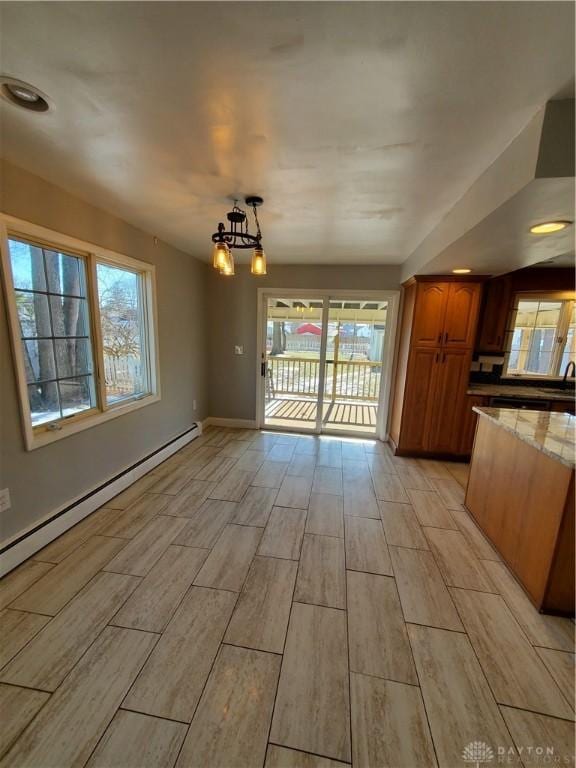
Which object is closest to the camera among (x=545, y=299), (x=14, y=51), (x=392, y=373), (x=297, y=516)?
(x=14, y=51)

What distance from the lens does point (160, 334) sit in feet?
10.4

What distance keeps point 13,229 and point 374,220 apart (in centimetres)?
239

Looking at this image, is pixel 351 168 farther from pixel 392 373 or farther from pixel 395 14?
pixel 392 373

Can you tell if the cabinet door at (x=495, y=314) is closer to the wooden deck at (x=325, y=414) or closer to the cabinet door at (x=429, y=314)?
the cabinet door at (x=429, y=314)

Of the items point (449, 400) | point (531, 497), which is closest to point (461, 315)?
point (449, 400)

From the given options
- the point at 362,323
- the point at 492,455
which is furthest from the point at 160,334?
the point at 492,455

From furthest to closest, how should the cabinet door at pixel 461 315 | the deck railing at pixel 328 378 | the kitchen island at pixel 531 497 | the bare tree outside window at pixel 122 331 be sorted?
the deck railing at pixel 328 378, the cabinet door at pixel 461 315, the bare tree outside window at pixel 122 331, the kitchen island at pixel 531 497

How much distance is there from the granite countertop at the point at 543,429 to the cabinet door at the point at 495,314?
1.56m

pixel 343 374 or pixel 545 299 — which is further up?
pixel 545 299

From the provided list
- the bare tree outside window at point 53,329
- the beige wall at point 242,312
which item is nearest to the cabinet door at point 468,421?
the beige wall at point 242,312

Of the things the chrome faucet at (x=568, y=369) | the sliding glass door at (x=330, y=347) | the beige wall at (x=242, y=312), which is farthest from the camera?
the sliding glass door at (x=330, y=347)

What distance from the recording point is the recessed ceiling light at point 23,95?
111 cm

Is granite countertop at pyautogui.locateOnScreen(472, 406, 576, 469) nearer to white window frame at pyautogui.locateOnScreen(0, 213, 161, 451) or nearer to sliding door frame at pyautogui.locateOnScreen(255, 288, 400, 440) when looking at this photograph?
sliding door frame at pyautogui.locateOnScreen(255, 288, 400, 440)

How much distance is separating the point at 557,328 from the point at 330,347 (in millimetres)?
2758
